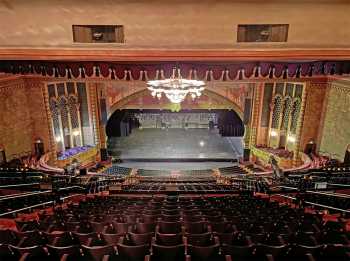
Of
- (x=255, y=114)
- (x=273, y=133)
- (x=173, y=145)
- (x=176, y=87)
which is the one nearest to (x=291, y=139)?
(x=273, y=133)

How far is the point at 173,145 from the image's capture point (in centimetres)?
2112

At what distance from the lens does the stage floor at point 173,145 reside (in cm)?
1941

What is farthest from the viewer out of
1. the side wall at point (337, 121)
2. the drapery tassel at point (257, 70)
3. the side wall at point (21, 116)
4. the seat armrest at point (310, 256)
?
the side wall at point (21, 116)

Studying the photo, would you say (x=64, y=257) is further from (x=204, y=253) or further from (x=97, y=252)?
(x=204, y=253)

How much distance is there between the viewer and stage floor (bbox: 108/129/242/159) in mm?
19414

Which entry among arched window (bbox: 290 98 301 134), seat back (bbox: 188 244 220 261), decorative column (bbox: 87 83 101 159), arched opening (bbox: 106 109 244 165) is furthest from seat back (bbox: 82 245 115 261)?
decorative column (bbox: 87 83 101 159)

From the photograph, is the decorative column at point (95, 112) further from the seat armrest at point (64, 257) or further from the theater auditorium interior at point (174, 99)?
the seat armrest at point (64, 257)

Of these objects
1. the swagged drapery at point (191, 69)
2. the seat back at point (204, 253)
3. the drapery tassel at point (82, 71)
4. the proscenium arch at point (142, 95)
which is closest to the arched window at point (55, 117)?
the proscenium arch at point (142, 95)

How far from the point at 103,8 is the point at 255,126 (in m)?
15.5

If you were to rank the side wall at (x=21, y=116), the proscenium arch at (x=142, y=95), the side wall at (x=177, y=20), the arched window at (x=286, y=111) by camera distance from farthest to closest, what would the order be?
1. the proscenium arch at (x=142, y=95)
2. the arched window at (x=286, y=111)
3. the side wall at (x=21, y=116)
4. the side wall at (x=177, y=20)

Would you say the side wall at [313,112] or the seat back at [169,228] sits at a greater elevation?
the side wall at [313,112]

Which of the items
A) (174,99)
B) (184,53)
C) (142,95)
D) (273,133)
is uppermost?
(184,53)

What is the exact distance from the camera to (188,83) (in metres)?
10.6

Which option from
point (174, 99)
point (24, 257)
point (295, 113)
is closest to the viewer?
point (24, 257)
